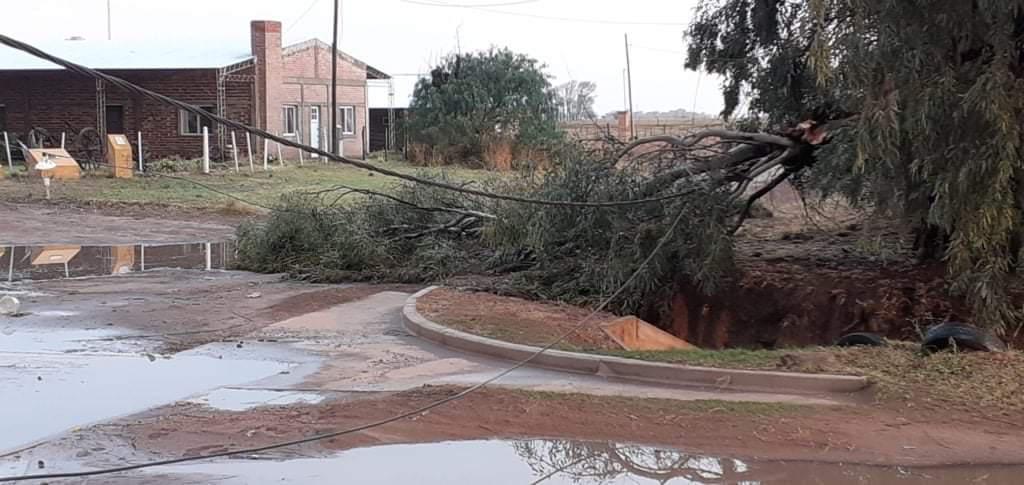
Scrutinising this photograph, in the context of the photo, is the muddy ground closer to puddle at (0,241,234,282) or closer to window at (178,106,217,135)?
puddle at (0,241,234,282)

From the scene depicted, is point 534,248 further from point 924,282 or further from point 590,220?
point 924,282

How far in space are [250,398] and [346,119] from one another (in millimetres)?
40895

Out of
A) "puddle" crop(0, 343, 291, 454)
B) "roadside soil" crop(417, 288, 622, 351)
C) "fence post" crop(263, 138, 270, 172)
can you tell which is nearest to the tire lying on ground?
"roadside soil" crop(417, 288, 622, 351)

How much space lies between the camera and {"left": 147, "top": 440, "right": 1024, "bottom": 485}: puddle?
6371 millimetres

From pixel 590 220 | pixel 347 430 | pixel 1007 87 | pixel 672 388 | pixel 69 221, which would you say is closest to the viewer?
pixel 347 430

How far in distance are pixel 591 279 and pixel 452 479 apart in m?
6.64

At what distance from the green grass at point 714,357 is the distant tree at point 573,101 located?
31.5 m

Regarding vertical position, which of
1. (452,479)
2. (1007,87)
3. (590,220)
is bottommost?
(452,479)

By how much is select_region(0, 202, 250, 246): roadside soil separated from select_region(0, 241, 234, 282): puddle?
941 millimetres

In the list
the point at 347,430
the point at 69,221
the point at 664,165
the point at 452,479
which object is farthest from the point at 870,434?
the point at 69,221

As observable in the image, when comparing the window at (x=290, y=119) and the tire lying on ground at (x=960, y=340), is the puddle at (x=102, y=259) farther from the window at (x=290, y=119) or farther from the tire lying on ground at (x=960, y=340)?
the window at (x=290, y=119)

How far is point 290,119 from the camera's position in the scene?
44.6 metres

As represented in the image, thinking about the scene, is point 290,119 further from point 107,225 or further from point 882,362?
point 882,362

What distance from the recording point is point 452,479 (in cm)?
641
